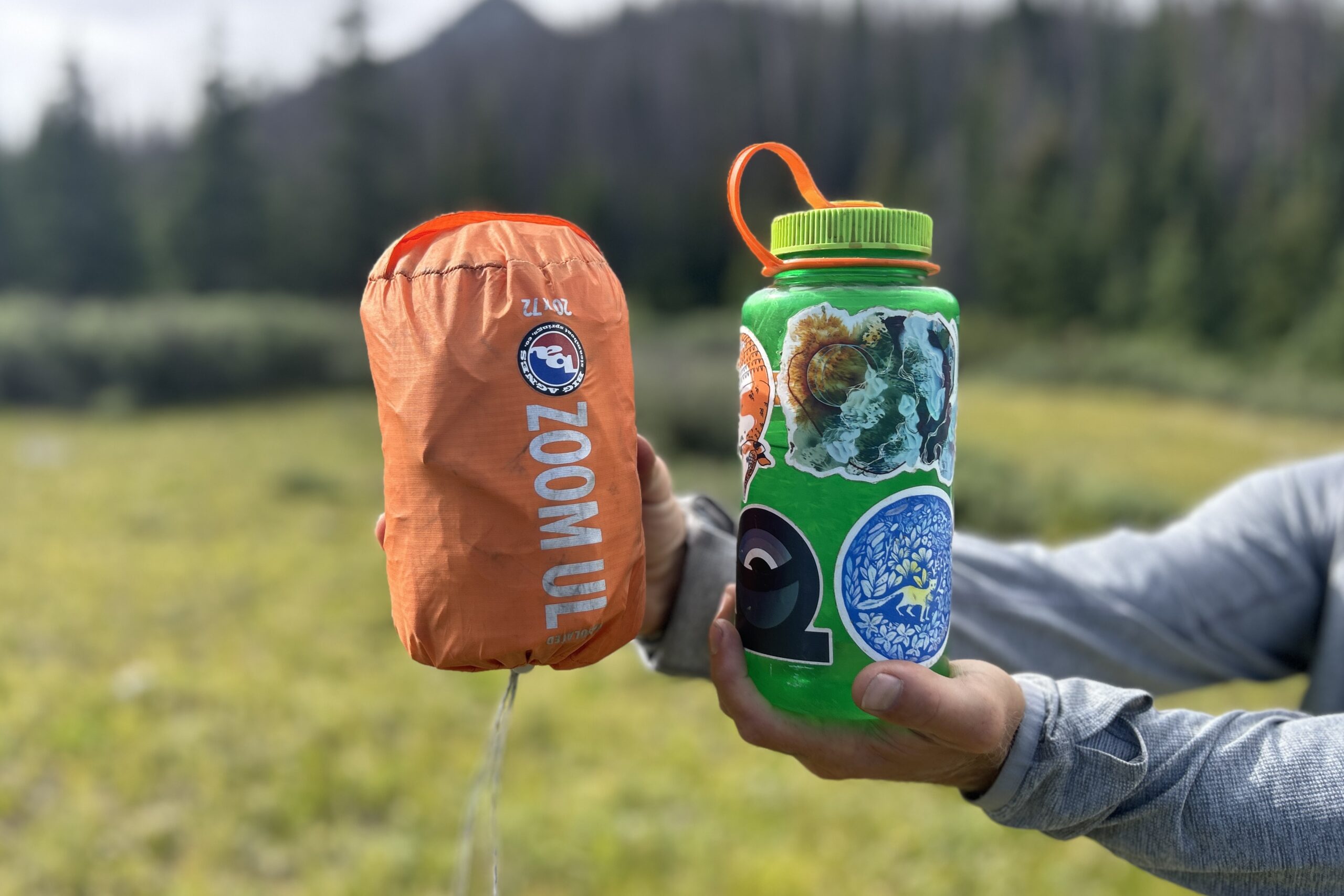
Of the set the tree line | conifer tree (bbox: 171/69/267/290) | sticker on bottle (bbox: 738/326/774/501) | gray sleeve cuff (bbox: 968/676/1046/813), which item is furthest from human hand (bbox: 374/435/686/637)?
conifer tree (bbox: 171/69/267/290)

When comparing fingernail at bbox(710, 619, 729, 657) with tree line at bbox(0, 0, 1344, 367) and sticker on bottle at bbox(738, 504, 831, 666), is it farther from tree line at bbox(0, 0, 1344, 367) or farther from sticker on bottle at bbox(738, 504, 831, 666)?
tree line at bbox(0, 0, 1344, 367)

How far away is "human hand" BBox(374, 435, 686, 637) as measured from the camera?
5.07 feet

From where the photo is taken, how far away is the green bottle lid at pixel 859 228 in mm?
1200

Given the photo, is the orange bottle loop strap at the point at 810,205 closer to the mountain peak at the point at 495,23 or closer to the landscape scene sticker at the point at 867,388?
the landscape scene sticker at the point at 867,388

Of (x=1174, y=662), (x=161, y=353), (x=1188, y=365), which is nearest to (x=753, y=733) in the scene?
(x=1174, y=662)

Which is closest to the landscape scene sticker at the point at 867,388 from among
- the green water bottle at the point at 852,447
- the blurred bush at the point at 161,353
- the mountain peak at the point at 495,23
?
the green water bottle at the point at 852,447

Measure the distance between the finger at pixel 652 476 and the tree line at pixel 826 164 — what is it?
47.1 feet

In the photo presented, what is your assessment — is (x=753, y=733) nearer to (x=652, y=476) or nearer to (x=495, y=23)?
(x=652, y=476)

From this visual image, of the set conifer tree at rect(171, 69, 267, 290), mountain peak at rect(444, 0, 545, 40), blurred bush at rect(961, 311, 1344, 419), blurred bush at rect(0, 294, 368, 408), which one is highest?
mountain peak at rect(444, 0, 545, 40)

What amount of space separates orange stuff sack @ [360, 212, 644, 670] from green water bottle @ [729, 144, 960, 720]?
0.21 metres

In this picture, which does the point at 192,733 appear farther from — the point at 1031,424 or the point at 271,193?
the point at 271,193

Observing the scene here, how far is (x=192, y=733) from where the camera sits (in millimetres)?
4176

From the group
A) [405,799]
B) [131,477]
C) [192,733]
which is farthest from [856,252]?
[131,477]

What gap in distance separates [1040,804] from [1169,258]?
20.6 m
